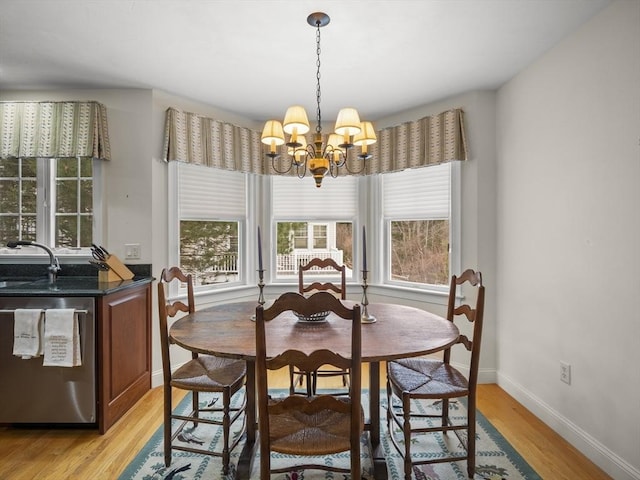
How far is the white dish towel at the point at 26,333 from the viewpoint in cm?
225

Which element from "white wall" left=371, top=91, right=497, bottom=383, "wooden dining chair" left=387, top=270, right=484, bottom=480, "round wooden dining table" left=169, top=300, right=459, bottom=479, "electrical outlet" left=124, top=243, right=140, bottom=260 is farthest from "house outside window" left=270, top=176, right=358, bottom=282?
"wooden dining chair" left=387, top=270, right=484, bottom=480

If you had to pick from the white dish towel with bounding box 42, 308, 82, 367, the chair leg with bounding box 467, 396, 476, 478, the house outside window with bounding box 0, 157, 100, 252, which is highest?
the house outside window with bounding box 0, 157, 100, 252

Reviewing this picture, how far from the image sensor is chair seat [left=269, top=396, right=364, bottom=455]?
4.69ft

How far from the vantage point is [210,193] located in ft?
11.5

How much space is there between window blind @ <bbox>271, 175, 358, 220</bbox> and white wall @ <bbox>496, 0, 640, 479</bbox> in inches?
60.5

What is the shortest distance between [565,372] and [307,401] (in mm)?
1829

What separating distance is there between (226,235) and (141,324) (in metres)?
1.19

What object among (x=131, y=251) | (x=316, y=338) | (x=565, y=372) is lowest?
(x=565, y=372)

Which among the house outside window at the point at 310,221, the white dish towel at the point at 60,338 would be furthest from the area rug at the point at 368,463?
the house outside window at the point at 310,221

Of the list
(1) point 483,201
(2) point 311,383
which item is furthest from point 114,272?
(1) point 483,201

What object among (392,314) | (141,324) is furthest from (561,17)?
(141,324)

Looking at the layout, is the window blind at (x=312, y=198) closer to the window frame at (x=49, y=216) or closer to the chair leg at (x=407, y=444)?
the window frame at (x=49, y=216)

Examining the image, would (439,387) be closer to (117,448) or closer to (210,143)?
(117,448)

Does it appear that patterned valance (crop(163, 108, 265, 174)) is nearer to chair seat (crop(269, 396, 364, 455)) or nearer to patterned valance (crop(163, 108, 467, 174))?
patterned valance (crop(163, 108, 467, 174))
